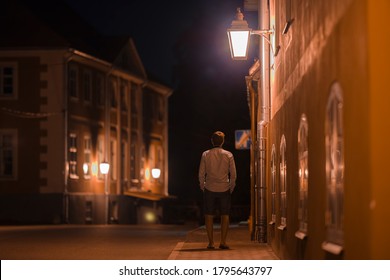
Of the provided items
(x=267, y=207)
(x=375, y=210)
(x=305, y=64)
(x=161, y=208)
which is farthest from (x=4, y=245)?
(x=161, y=208)

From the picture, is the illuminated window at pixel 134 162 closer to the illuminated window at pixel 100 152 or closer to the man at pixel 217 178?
the illuminated window at pixel 100 152

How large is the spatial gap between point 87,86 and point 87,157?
3.29 metres

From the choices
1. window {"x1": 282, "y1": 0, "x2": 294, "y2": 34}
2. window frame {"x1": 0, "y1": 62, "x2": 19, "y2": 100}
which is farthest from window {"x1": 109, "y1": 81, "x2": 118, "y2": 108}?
window {"x1": 282, "y1": 0, "x2": 294, "y2": 34}

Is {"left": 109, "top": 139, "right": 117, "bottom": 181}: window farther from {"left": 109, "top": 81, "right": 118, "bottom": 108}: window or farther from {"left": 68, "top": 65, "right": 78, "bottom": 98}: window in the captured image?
{"left": 68, "top": 65, "right": 78, "bottom": 98}: window

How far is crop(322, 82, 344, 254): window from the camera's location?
9.19 m

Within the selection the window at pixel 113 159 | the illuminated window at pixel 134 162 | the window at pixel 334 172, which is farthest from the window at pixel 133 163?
the window at pixel 334 172

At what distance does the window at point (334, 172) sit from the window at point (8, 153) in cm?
3889

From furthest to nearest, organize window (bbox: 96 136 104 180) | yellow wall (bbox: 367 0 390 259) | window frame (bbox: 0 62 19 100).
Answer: window (bbox: 96 136 104 180) < window frame (bbox: 0 62 19 100) < yellow wall (bbox: 367 0 390 259)

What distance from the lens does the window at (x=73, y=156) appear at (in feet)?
160

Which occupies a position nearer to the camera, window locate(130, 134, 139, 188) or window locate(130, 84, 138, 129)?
window locate(130, 134, 139, 188)

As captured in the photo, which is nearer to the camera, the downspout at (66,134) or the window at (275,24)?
the window at (275,24)

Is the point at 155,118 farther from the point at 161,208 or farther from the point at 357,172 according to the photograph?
the point at 357,172

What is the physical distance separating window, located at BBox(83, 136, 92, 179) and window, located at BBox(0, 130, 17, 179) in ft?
12.1
